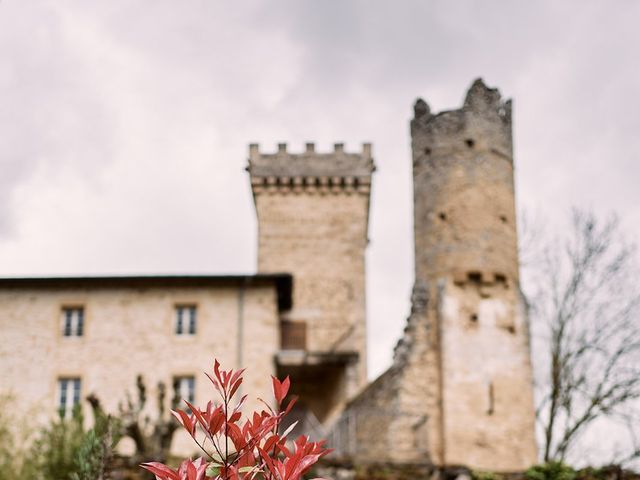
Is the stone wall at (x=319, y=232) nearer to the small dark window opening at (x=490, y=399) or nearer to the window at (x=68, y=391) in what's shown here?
the window at (x=68, y=391)

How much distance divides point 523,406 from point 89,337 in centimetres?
1238

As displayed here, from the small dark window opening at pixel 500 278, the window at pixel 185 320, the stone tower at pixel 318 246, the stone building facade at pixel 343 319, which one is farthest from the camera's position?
the stone tower at pixel 318 246

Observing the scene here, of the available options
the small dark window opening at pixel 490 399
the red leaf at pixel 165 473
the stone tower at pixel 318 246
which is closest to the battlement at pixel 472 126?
the small dark window opening at pixel 490 399

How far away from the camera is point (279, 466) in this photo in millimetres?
4160

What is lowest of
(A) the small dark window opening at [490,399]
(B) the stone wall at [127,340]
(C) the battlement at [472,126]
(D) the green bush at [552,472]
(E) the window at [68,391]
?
(D) the green bush at [552,472]

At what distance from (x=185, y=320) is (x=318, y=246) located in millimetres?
10127

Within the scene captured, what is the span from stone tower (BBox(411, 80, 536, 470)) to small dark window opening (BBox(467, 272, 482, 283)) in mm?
28

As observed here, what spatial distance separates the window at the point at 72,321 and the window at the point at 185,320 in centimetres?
270

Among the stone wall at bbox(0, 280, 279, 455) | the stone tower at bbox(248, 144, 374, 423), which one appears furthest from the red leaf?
the stone tower at bbox(248, 144, 374, 423)

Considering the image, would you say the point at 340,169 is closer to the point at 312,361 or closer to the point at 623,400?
the point at 312,361

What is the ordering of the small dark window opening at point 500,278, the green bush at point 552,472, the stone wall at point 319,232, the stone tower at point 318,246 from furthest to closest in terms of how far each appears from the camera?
1. the stone wall at point 319,232
2. the stone tower at point 318,246
3. the small dark window opening at point 500,278
4. the green bush at point 552,472

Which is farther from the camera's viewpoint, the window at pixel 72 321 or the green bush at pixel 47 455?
the window at pixel 72 321

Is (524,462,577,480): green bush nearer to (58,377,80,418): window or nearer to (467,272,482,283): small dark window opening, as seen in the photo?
(467,272,482,283): small dark window opening

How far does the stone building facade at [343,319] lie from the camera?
22953 millimetres
